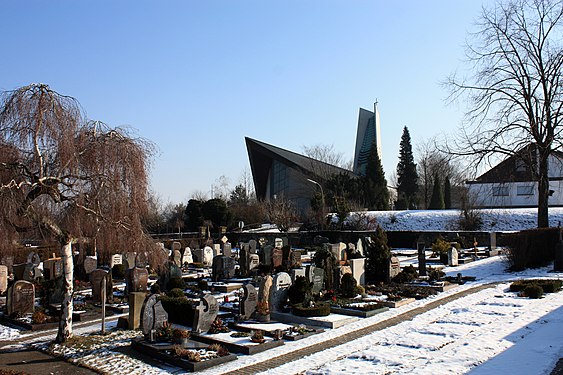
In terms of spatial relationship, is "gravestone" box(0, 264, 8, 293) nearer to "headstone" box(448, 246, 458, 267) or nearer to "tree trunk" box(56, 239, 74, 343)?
"tree trunk" box(56, 239, 74, 343)

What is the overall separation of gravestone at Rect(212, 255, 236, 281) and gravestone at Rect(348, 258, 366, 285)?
5775 millimetres

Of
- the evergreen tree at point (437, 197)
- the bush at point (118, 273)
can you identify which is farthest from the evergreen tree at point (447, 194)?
the bush at point (118, 273)

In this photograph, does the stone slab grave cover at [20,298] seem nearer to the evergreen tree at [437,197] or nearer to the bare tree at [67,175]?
the bare tree at [67,175]

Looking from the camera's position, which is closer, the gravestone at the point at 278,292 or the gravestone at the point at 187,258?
the gravestone at the point at 278,292

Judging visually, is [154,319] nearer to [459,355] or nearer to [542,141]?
[459,355]

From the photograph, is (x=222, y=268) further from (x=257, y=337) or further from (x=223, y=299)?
(x=257, y=337)

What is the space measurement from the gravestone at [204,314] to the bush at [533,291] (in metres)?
10.2

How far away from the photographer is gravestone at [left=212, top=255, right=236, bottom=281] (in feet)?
74.0

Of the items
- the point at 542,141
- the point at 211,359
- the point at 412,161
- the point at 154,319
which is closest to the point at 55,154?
the point at 154,319

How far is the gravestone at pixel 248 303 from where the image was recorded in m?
14.1

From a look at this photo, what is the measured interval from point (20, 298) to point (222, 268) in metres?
8.89

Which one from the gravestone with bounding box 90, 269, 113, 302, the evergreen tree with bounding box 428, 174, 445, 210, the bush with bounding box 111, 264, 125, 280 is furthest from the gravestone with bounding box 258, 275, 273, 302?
the evergreen tree with bounding box 428, 174, 445, 210

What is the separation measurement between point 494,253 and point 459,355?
2139 cm

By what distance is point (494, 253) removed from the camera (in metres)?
30.1
